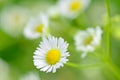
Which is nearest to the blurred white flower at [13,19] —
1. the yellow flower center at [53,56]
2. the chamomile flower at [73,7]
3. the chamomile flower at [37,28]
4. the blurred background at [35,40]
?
the blurred background at [35,40]

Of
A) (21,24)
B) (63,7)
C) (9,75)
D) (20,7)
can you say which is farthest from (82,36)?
(20,7)

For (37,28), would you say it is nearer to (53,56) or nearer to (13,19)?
(53,56)

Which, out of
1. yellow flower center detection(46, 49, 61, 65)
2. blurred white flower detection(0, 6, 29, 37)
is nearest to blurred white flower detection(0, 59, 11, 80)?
blurred white flower detection(0, 6, 29, 37)

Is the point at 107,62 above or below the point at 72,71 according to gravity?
below

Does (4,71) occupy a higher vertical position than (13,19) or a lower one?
lower

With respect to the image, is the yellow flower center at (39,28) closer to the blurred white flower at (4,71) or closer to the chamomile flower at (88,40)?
the chamomile flower at (88,40)

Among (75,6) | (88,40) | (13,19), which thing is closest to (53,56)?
(88,40)

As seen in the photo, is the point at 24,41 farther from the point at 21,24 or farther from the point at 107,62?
the point at 107,62
